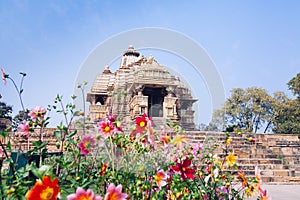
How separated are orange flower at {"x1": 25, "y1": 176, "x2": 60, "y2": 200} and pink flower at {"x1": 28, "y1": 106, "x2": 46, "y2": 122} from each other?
0.49 metres

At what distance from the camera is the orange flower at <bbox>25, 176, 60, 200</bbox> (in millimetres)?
596

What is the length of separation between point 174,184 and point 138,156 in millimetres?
249

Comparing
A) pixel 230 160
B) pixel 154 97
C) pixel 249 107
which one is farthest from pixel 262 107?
pixel 230 160

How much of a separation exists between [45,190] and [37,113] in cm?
50

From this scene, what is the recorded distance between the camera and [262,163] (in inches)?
299

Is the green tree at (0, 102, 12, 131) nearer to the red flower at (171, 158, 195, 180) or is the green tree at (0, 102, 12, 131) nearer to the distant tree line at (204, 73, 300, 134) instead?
the red flower at (171, 158, 195, 180)

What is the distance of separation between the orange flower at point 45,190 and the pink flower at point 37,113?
0.49m

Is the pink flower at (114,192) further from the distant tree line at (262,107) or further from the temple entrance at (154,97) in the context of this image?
the distant tree line at (262,107)

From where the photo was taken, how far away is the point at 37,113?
40.7 inches

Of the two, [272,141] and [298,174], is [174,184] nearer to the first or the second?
[298,174]

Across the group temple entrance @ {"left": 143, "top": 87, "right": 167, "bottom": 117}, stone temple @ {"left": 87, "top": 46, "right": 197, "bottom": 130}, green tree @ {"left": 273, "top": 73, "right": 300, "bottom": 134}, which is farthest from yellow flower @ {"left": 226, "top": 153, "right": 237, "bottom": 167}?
green tree @ {"left": 273, "top": 73, "right": 300, "bottom": 134}

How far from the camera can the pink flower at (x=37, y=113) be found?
1040mm

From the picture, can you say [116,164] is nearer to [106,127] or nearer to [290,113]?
[106,127]

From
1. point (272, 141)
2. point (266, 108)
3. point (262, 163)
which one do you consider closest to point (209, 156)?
point (262, 163)
